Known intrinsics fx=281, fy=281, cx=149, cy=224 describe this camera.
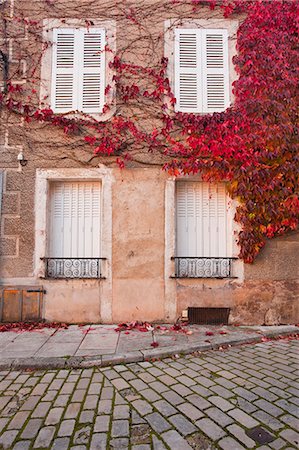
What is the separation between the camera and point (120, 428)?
2344 millimetres

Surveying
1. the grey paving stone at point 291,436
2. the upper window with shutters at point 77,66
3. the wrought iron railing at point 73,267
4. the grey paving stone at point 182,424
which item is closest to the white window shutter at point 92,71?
the upper window with shutters at point 77,66

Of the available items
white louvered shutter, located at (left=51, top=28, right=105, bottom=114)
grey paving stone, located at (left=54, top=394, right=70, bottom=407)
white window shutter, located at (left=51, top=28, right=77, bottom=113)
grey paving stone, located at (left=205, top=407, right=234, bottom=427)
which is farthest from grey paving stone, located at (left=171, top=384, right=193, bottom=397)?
white window shutter, located at (left=51, top=28, right=77, bottom=113)

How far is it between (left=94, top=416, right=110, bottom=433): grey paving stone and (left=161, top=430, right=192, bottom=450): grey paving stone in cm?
48

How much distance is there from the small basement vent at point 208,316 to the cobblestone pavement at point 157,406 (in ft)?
A: 5.18

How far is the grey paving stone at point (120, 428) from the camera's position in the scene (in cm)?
228

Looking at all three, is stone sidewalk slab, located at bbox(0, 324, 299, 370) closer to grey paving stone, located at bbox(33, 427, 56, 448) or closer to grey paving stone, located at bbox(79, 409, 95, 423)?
grey paving stone, located at bbox(79, 409, 95, 423)

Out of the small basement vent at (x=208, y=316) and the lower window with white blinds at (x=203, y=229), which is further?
the lower window with white blinds at (x=203, y=229)

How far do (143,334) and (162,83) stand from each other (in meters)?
4.72

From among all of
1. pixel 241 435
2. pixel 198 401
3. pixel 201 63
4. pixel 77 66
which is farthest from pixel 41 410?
pixel 201 63

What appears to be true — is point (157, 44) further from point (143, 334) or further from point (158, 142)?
point (143, 334)

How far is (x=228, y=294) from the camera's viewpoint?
5.26m

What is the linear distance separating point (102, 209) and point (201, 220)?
195 cm

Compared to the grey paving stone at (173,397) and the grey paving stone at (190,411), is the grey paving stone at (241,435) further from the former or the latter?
the grey paving stone at (173,397)

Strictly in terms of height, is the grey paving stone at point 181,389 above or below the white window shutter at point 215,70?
below
